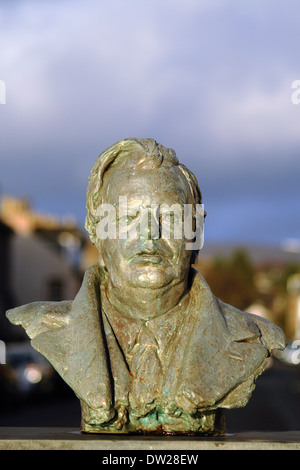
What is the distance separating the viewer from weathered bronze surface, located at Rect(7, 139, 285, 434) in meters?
5.69

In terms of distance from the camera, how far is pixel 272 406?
23.7 meters

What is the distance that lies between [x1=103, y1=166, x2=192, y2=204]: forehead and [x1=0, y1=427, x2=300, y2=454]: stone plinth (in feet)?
5.01

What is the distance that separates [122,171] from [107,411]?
1.57 meters

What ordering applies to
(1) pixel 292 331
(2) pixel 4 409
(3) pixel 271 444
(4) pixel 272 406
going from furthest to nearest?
(1) pixel 292 331 → (4) pixel 272 406 → (2) pixel 4 409 → (3) pixel 271 444

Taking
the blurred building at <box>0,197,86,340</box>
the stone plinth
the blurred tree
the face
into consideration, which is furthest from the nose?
the blurred tree

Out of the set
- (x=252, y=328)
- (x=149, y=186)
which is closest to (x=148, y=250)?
(x=149, y=186)

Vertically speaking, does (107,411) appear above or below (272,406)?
above

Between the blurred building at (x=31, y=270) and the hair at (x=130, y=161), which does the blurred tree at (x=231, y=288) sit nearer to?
the blurred building at (x=31, y=270)

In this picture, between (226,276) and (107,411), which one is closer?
(107,411)

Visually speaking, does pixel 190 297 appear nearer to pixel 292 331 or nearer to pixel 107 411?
pixel 107 411

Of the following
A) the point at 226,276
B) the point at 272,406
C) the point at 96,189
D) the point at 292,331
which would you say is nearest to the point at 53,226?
the point at 226,276

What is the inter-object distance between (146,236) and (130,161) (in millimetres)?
549

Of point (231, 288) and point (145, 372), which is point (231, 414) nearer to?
point (145, 372)

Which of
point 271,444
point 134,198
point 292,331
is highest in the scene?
point 134,198
